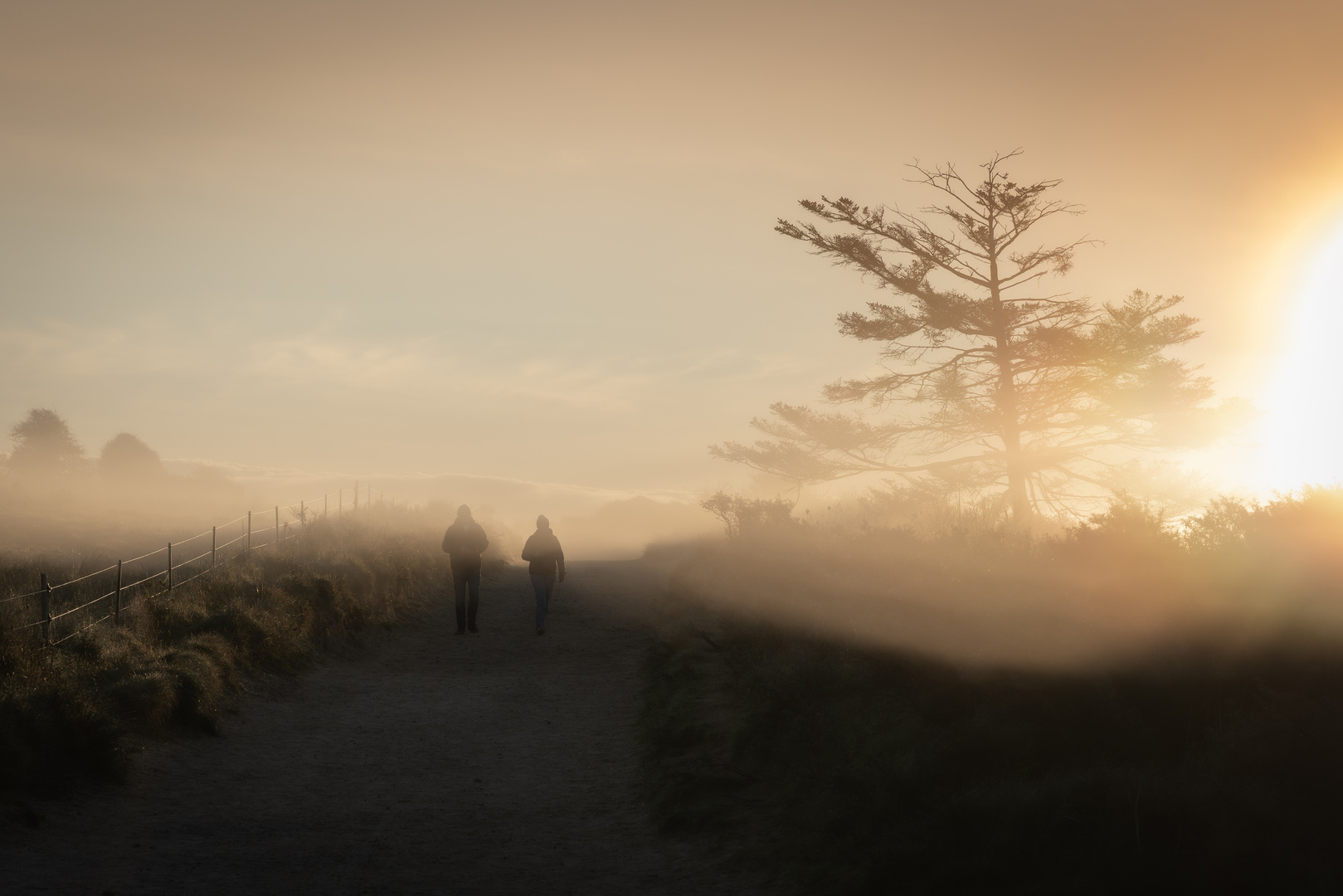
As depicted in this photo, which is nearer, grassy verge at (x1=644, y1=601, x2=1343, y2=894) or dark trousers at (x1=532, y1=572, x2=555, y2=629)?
grassy verge at (x1=644, y1=601, x2=1343, y2=894)

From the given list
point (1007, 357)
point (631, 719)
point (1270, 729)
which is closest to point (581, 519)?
point (1007, 357)

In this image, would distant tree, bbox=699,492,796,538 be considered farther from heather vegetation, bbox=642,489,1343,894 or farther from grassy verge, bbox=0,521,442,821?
heather vegetation, bbox=642,489,1343,894

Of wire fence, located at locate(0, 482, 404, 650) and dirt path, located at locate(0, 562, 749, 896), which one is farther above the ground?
wire fence, located at locate(0, 482, 404, 650)

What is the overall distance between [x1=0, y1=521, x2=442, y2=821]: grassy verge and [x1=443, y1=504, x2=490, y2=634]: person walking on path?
4.80 ft

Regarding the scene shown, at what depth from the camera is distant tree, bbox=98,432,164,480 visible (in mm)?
72375

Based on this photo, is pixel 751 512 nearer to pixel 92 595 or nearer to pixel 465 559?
pixel 465 559

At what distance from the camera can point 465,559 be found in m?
17.2

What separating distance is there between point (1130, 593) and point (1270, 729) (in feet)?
7.42

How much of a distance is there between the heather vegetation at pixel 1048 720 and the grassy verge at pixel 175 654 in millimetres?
5351

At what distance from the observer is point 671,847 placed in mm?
7781

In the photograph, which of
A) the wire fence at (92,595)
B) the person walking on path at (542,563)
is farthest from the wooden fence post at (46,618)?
the person walking on path at (542,563)

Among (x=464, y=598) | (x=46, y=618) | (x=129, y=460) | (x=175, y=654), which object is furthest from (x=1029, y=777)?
(x=129, y=460)

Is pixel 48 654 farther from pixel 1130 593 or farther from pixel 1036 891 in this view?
pixel 1130 593

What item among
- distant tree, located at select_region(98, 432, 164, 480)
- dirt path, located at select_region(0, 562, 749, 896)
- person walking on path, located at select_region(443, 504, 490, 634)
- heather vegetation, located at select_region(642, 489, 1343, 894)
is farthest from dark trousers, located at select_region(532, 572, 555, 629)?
distant tree, located at select_region(98, 432, 164, 480)
